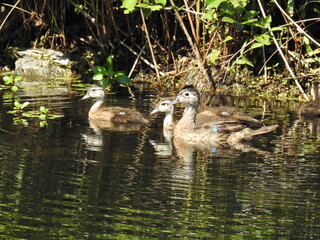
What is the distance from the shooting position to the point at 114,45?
15859mm

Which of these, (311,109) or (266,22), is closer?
(311,109)

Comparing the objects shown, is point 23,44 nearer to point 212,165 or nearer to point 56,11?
point 56,11

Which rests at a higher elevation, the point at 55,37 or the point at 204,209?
the point at 55,37

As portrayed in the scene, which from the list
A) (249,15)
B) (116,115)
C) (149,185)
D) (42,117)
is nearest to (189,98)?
(116,115)

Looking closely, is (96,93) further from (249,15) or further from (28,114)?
(249,15)

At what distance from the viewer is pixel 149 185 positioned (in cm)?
730

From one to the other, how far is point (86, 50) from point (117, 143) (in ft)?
23.5

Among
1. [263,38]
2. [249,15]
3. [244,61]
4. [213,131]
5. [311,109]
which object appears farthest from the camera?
[244,61]

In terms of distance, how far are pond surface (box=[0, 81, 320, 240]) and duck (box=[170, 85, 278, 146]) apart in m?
0.19

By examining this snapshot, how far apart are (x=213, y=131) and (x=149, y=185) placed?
2.84 meters

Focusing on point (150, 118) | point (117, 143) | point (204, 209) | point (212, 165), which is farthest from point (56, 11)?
point (204, 209)

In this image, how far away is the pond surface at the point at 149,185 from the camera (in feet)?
19.9

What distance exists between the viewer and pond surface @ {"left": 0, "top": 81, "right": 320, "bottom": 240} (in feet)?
19.9

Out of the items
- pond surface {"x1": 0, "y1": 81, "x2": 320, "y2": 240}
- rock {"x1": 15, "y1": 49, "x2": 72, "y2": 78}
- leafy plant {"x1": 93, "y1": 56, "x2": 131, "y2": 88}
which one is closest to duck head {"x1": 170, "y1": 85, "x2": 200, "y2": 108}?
pond surface {"x1": 0, "y1": 81, "x2": 320, "y2": 240}
